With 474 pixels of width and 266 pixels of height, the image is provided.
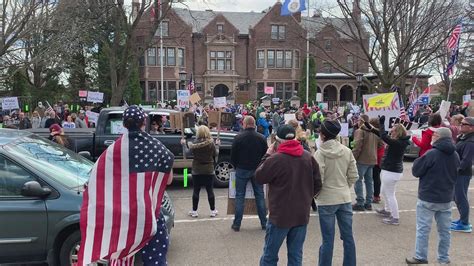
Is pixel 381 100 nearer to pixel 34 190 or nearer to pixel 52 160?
pixel 52 160

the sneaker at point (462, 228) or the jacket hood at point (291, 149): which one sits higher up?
the jacket hood at point (291, 149)

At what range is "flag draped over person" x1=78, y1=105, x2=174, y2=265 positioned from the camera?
3500 millimetres

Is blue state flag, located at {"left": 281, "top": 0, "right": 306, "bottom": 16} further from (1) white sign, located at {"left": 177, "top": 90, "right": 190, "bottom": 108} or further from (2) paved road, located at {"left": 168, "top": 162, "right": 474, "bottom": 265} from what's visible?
(2) paved road, located at {"left": 168, "top": 162, "right": 474, "bottom": 265}

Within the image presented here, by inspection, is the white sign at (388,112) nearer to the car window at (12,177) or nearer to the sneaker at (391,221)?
the sneaker at (391,221)

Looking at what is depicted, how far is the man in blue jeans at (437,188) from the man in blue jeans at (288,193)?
1.58 meters

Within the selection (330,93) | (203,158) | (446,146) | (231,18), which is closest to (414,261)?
(446,146)

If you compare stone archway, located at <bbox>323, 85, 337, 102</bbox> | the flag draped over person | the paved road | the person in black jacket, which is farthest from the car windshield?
stone archway, located at <bbox>323, 85, 337, 102</bbox>

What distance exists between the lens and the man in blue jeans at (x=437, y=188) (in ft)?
16.6

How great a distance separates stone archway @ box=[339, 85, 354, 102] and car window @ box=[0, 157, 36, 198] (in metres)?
48.6

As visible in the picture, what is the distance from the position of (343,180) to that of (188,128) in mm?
5542

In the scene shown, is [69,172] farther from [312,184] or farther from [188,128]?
[188,128]

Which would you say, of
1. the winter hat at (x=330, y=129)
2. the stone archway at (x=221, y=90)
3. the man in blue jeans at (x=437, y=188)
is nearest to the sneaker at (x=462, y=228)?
the man in blue jeans at (x=437, y=188)

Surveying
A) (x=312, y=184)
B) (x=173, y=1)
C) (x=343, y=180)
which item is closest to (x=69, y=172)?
(x=312, y=184)

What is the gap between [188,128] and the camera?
32.1 ft
